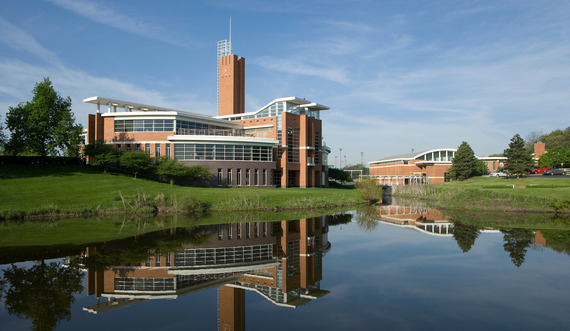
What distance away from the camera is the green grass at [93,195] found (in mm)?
28467

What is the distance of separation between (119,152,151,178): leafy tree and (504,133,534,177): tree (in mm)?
49635

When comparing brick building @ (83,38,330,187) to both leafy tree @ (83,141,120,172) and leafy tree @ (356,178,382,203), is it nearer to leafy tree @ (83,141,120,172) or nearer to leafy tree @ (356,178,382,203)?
leafy tree @ (83,141,120,172)

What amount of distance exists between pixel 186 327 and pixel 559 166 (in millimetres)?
78893

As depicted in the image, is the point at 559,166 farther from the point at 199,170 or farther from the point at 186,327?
the point at 186,327

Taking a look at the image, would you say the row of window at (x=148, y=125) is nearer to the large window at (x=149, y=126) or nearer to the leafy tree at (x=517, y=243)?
the large window at (x=149, y=126)

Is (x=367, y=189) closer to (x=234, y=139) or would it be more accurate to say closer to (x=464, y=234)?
(x=234, y=139)

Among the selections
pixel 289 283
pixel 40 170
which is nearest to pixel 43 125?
pixel 40 170

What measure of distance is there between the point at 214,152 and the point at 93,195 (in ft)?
54.8

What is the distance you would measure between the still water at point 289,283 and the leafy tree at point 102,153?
26.2m

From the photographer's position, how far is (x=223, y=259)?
14859 millimetres

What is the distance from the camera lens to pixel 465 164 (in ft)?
209

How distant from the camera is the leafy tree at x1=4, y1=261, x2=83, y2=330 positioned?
9023 mm

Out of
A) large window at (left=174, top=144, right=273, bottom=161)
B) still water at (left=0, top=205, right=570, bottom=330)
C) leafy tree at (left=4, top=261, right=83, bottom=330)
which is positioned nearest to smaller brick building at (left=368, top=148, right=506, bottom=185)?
large window at (left=174, top=144, right=273, bottom=161)

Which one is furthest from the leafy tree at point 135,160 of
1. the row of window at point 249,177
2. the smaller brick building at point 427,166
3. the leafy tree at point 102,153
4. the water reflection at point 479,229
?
the smaller brick building at point 427,166
